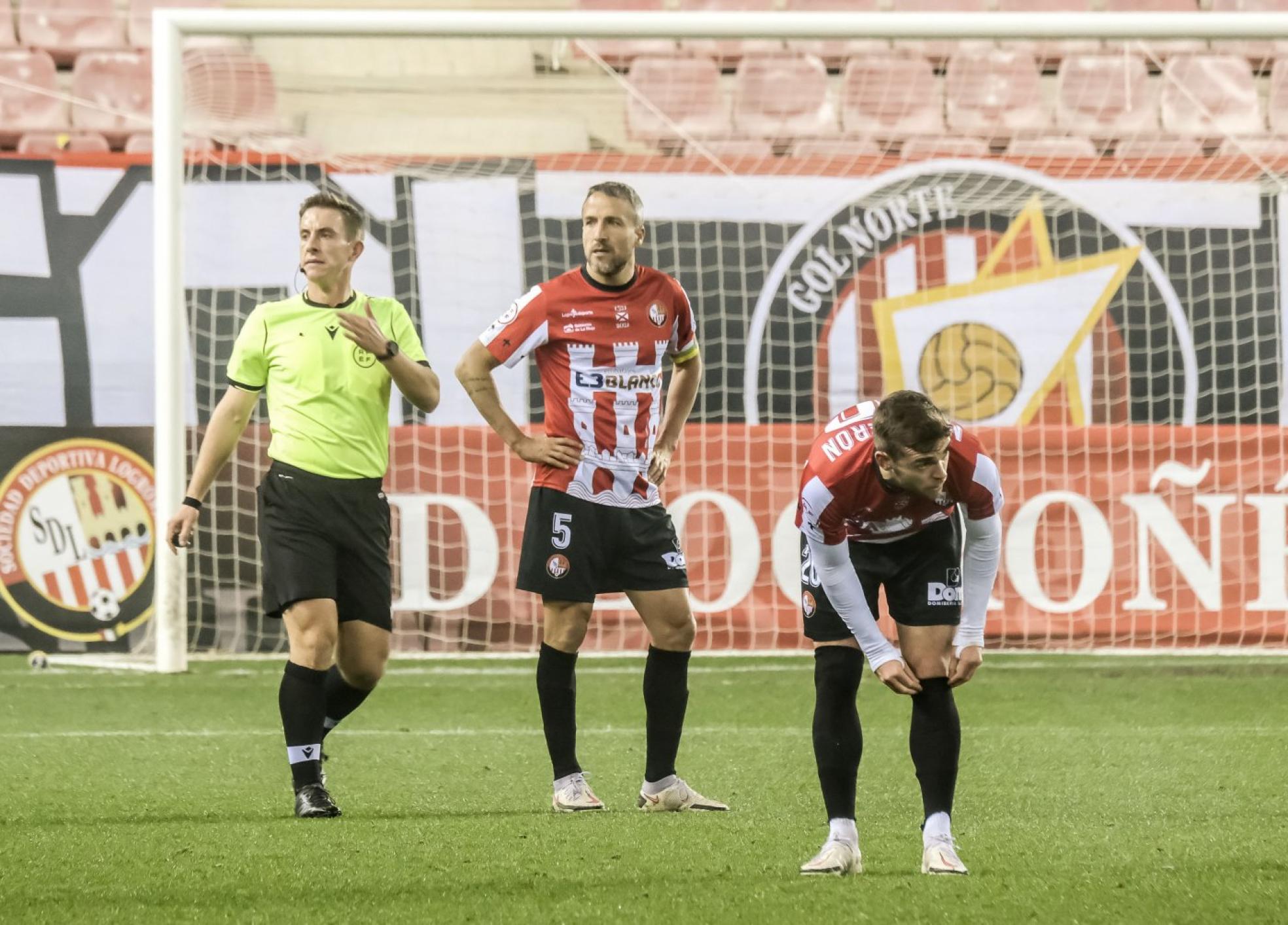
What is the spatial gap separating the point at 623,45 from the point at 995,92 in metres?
2.46

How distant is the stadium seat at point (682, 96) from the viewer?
33.8 ft

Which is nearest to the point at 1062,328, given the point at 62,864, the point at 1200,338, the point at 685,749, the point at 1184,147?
the point at 1200,338

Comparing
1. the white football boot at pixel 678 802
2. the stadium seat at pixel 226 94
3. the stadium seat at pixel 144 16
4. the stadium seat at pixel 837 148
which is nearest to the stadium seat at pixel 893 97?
the stadium seat at pixel 837 148

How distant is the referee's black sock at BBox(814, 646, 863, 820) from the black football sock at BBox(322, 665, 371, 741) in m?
1.53

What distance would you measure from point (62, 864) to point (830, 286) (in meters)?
5.98

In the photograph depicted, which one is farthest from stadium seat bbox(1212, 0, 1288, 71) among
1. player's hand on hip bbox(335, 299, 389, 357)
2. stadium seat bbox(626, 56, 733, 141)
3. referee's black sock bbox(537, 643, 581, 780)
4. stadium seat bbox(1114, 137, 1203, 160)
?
player's hand on hip bbox(335, 299, 389, 357)

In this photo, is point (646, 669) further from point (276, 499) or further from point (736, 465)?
point (736, 465)

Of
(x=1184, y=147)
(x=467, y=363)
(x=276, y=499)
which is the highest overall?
(x=1184, y=147)

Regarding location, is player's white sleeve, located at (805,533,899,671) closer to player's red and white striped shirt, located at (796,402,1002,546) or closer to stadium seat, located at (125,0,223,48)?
player's red and white striped shirt, located at (796,402,1002,546)

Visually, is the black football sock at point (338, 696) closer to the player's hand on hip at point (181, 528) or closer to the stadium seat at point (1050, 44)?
the player's hand on hip at point (181, 528)

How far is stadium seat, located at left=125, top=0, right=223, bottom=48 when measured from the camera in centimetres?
1109

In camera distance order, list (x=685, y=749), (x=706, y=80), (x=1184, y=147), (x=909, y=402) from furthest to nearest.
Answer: (x=706, y=80) < (x=1184, y=147) < (x=685, y=749) < (x=909, y=402)

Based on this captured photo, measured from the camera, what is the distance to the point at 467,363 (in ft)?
14.4

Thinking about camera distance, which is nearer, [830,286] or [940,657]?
[940,657]
